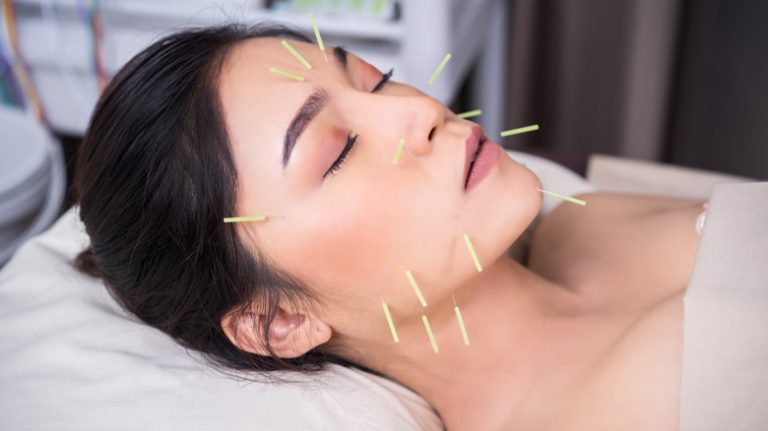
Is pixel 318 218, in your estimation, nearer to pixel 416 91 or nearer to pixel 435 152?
pixel 435 152

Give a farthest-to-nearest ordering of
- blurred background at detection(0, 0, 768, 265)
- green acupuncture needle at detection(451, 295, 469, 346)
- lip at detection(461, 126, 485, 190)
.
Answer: blurred background at detection(0, 0, 768, 265) → green acupuncture needle at detection(451, 295, 469, 346) → lip at detection(461, 126, 485, 190)

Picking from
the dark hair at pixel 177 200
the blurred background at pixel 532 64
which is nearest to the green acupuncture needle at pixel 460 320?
the dark hair at pixel 177 200

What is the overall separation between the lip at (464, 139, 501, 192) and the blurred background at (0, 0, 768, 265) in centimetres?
61

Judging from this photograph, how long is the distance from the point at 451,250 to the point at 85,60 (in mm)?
1354

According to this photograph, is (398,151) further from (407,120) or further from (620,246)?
(620,246)

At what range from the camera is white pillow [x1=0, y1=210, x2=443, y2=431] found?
3.33 feet

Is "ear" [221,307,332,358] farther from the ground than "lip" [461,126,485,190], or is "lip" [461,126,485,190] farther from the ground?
"lip" [461,126,485,190]

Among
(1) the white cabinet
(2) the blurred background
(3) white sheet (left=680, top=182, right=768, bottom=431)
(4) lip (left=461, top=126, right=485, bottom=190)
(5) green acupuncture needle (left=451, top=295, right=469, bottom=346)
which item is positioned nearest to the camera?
(3) white sheet (left=680, top=182, right=768, bottom=431)

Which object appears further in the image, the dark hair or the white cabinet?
the white cabinet

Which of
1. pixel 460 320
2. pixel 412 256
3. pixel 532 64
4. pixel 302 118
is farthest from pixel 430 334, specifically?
pixel 532 64

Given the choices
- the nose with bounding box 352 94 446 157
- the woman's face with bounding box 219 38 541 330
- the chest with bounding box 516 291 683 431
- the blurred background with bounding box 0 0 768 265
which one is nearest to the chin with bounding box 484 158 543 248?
the woman's face with bounding box 219 38 541 330

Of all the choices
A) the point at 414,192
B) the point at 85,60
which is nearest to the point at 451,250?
the point at 414,192

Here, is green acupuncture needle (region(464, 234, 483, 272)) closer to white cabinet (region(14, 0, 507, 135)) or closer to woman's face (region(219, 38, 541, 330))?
woman's face (region(219, 38, 541, 330))

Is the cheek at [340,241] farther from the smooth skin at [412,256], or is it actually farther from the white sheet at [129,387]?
the white sheet at [129,387]
